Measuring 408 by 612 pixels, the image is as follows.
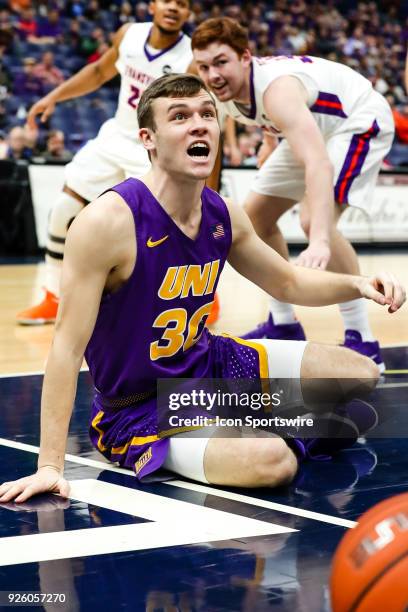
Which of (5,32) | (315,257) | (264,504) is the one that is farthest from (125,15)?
(264,504)

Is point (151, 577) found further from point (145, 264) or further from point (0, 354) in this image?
point (0, 354)

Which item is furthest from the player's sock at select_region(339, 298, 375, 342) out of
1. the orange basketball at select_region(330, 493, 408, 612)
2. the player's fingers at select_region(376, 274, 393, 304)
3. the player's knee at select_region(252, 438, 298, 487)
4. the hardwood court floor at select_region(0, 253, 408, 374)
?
the orange basketball at select_region(330, 493, 408, 612)

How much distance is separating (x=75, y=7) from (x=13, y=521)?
1561 cm

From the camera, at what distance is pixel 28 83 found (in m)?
15.4

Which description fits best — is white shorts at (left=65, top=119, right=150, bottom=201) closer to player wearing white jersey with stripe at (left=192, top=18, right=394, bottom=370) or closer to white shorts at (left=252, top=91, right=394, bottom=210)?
player wearing white jersey with stripe at (left=192, top=18, right=394, bottom=370)


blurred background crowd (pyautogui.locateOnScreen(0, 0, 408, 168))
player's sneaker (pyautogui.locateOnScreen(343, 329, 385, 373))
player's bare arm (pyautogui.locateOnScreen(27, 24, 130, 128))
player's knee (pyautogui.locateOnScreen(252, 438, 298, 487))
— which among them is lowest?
blurred background crowd (pyautogui.locateOnScreen(0, 0, 408, 168))

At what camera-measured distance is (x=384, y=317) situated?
26.2 feet

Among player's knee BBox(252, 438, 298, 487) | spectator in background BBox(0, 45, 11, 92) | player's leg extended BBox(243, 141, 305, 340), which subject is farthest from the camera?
spectator in background BBox(0, 45, 11, 92)

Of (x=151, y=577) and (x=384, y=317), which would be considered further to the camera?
(x=384, y=317)

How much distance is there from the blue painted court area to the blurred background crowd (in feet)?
23.9

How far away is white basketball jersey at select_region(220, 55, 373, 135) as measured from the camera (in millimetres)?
5371

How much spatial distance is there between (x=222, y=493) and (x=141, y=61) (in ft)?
14.6

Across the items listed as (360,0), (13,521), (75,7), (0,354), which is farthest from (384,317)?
(360,0)

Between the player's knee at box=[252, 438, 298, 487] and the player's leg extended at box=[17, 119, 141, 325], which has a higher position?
the player's knee at box=[252, 438, 298, 487]
